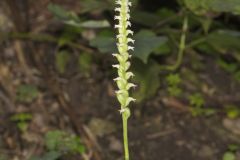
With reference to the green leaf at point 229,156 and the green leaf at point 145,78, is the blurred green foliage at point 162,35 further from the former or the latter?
the green leaf at point 229,156

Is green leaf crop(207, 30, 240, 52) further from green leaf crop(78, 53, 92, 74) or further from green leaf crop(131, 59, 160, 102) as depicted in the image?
green leaf crop(78, 53, 92, 74)

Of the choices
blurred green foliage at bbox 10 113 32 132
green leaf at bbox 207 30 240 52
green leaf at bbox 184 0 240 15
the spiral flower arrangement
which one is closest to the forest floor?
blurred green foliage at bbox 10 113 32 132

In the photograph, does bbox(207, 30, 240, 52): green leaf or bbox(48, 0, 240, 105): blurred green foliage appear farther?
bbox(207, 30, 240, 52): green leaf

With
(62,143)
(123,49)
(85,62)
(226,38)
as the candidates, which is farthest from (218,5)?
(85,62)

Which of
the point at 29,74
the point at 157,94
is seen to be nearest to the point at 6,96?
the point at 29,74

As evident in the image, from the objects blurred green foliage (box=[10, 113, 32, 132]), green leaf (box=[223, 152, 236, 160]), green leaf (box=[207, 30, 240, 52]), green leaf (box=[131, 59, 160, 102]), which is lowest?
green leaf (box=[223, 152, 236, 160])

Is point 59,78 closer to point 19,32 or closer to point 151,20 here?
point 19,32

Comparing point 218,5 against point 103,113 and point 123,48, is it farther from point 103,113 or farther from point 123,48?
point 103,113
